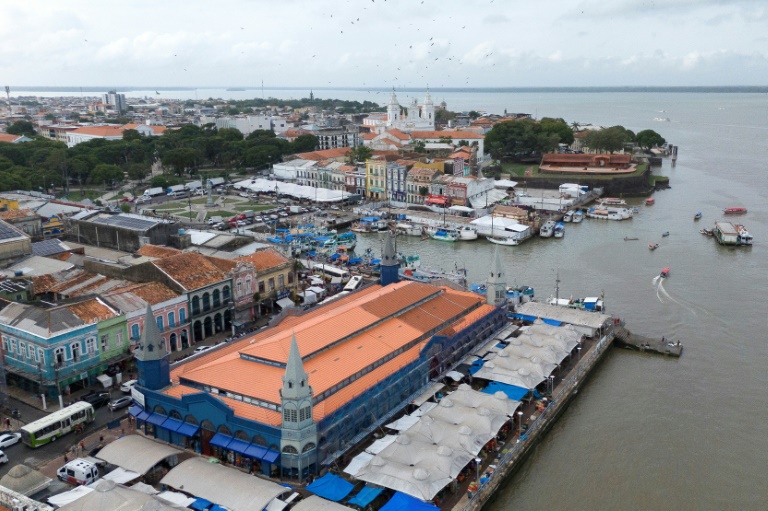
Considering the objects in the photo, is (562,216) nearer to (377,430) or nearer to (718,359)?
(718,359)

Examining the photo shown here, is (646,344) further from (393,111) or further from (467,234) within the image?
(393,111)

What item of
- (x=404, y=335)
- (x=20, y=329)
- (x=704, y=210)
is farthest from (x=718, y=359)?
(x=704, y=210)

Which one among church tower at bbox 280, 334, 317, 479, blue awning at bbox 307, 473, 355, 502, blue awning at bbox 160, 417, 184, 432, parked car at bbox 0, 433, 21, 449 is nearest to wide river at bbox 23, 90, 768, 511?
blue awning at bbox 307, 473, 355, 502

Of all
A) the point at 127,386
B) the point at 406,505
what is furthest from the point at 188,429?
the point at 406,505

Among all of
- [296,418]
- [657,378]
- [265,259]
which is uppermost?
[265,259]

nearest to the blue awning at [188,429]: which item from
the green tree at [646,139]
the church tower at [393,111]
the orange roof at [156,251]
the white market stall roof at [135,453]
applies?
the white market stall roof at [135,453]

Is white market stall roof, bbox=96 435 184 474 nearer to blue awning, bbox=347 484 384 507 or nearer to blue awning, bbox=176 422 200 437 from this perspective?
blue awning, bbox=176 422 200 437
